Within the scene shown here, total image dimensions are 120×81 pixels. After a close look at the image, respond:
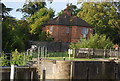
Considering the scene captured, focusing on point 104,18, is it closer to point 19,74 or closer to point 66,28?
point 66,28

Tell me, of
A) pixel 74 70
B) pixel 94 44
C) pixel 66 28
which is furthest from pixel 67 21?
Answer: pixel 74 70

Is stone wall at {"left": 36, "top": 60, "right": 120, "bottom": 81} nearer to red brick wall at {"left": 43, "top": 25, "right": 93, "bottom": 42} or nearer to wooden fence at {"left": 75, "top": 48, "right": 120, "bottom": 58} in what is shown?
wooden fence at {"left": 75, "top": 48, "right": 120, "bottom": 58}

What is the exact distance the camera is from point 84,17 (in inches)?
2467

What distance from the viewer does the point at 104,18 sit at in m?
60.8

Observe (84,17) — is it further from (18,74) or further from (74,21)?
(18,74)

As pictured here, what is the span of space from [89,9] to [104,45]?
20821 mm

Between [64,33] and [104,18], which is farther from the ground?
[104,18]

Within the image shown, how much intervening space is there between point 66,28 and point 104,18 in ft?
36.5

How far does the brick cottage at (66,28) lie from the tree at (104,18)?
11.4ft

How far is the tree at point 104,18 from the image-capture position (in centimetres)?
5925

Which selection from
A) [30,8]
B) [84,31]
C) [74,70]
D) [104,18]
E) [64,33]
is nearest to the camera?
[74,70]

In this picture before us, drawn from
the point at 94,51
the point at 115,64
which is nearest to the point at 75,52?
the point at 94,51

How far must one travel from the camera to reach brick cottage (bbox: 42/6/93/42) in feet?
179

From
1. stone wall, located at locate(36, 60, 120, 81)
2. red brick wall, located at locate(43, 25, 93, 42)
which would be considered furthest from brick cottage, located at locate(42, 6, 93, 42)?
stone wall, located at locate(36, 60, 120, 81)
